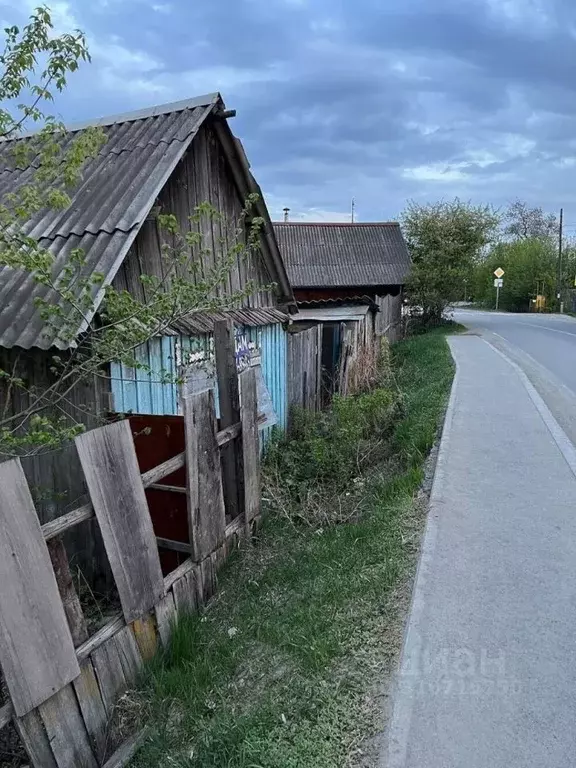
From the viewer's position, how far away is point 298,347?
32.0 feet

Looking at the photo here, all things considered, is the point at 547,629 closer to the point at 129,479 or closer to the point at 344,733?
the point at 344,733

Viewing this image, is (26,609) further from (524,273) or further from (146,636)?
(524,273)

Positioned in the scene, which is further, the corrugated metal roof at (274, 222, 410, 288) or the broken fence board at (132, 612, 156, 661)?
the corrugated metal roof at (274, 222, 410, 288)

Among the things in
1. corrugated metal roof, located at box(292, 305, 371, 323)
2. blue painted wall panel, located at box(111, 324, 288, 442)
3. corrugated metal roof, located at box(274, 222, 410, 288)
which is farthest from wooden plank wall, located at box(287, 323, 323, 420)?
corrugated metal roof, located at box(274, 222, 410, 288)

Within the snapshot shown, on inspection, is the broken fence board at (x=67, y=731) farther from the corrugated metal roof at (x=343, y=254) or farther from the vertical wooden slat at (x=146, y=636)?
the corrugated metal roof at (x=343, y=254)

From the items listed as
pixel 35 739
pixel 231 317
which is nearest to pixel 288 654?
pixel 35 739

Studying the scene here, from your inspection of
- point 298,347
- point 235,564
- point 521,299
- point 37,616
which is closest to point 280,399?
point 298,347

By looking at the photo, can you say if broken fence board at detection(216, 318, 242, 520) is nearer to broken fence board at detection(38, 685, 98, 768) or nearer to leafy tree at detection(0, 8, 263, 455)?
leafy tree at detection(0, 8, 263, 455)

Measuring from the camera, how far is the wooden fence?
8.38 ft

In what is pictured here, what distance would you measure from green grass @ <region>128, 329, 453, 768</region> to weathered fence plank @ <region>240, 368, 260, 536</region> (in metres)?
0.32

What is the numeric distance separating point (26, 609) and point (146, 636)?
1022 millimetres

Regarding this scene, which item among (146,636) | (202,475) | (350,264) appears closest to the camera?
(146,636)

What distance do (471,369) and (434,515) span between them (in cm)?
834

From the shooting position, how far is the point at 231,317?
716 cm
